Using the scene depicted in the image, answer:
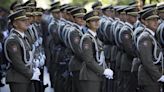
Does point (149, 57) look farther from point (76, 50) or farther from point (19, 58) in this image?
point (19, 58)

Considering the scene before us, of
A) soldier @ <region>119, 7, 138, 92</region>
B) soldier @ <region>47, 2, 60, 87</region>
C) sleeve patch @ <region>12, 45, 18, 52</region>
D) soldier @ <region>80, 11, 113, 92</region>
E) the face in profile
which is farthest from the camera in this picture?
soldier @ <region>47, 2, 60, 87</region>

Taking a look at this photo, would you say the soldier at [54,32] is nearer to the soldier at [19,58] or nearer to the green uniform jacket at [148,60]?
the soldier at [19,58]

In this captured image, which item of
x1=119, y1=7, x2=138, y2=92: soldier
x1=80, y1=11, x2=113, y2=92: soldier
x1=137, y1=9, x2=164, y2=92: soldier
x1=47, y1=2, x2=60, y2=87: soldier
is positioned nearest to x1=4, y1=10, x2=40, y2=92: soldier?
x1=80, y1=11, x2=113, y2=92: soldier

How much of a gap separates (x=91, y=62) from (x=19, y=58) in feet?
3.34

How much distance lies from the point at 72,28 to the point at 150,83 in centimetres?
164

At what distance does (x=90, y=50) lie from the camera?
677 centimetres

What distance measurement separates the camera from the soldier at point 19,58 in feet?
20.6

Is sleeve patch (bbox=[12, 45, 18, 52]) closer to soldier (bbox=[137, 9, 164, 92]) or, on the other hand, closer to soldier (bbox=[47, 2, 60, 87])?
soldier (bbox=[137, 9, 164, 92])

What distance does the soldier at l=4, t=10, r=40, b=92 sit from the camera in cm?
628

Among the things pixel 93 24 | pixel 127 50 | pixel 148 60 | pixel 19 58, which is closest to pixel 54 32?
pixel 127 50

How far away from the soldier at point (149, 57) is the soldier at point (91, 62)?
481 mm

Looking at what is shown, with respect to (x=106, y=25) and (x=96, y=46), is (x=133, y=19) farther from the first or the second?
(x=96, y=46)

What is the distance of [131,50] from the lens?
7.96m

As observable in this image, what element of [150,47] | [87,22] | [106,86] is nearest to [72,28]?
[87,22]
